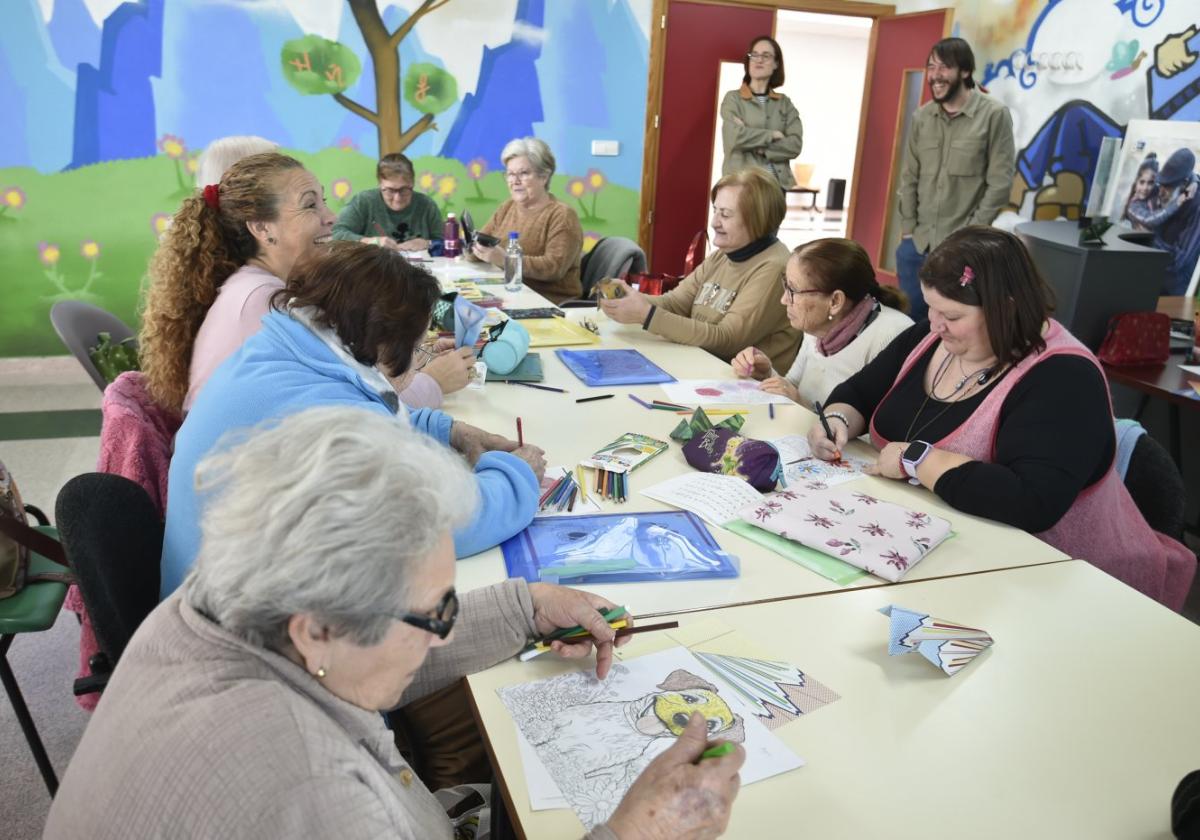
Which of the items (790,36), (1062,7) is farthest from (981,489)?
(790,36)

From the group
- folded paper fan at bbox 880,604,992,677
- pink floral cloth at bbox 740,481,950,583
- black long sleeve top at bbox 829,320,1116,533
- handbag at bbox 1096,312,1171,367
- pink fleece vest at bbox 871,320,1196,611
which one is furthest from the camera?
handbag at bbox 1096,312,1171,367

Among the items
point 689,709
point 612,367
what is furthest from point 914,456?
point 612,367

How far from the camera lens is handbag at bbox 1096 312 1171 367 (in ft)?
9.56

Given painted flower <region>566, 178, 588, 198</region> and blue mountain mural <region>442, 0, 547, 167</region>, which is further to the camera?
painted flower <region>566, 178, 588, 198</region>

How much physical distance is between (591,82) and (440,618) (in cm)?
534

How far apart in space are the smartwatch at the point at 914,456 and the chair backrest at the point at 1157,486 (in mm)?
512

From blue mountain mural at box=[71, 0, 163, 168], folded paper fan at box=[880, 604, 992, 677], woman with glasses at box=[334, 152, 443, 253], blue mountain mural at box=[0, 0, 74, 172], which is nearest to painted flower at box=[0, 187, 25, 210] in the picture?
blue mountain mural at box=[0, 0, 74, 172]

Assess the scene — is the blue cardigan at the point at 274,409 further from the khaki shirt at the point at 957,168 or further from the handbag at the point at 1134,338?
the khaki shirt at the point at 957,168

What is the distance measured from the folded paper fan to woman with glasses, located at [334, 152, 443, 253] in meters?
3.75

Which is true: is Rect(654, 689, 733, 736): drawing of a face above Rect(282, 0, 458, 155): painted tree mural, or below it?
below

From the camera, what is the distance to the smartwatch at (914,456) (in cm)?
179

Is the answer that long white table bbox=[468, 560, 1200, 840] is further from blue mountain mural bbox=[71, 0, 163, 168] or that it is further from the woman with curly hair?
blue mountain mural bbox=[71, 0, 163, 168]

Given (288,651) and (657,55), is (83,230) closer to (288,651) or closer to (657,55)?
(657,55)

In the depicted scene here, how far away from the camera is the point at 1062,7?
16.2ft
